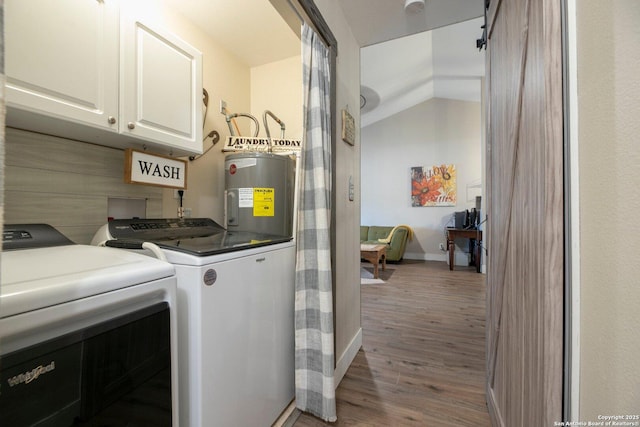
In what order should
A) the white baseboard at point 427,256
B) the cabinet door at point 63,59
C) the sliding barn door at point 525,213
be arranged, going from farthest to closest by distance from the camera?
the white baseboard at point 427,256
the cabinet door at point 63,59
the sliding barn door at point 525,213

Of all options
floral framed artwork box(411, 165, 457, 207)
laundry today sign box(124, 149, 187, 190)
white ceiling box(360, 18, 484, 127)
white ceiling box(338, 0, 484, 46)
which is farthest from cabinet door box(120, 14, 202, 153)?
floral framed artwork box(411, 165, 457, 207)

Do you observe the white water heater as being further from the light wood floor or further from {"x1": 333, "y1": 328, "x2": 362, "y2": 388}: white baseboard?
the light wood floor

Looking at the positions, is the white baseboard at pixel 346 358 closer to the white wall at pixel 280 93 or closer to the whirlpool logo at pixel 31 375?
the whirlpool logo at pixel 31 375

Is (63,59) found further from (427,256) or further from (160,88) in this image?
(427,256)

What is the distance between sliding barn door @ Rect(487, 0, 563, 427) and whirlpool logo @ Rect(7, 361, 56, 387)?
3.73 feet

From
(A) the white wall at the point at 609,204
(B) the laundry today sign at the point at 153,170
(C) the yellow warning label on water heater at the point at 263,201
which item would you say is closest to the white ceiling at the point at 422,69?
(C) the yellow warning label on water heater at the point at 263,201

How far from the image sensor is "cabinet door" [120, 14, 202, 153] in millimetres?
1139

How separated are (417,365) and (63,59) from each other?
8.18 feet

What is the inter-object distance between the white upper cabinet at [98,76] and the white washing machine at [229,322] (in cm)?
45

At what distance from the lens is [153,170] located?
4.45ft

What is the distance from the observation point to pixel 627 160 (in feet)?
1.47

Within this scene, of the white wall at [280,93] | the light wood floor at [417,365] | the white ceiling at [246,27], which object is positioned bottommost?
the light wood floor at [417,365]

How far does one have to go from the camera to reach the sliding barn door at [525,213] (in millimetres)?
622

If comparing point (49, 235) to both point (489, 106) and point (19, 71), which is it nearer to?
point (19, 71)
